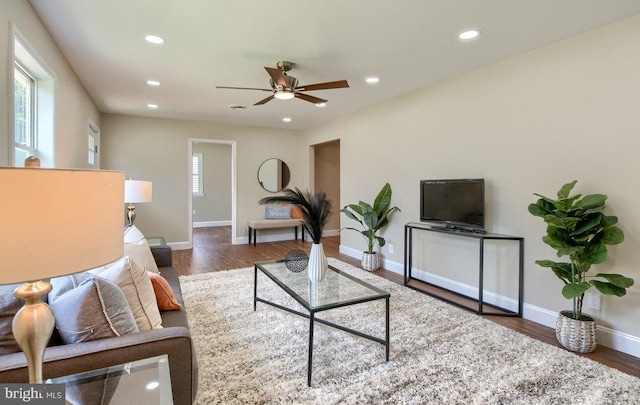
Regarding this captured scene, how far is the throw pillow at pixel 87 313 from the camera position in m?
1.26

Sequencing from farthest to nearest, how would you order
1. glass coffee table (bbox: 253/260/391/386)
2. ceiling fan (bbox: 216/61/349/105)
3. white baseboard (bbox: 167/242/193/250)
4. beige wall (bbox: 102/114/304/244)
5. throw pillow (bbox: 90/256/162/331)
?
white baseboard (bbox: 167/242/193/250) → beige wall (bbox: 102/114/304/244) → ceiling fan (bbox: 216/61/349/105) → glass coffee table (bbox: 253/260/391/386) → throw pillow (bbox: 90/256/162/331)

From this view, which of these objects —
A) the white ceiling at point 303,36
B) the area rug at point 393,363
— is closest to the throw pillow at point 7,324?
the area rug at point 393,363

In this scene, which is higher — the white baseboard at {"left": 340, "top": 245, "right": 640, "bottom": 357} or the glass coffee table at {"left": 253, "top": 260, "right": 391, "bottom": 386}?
the glass coffee table at {"left": 253, "top": 260, "right": 391, "bottom": 386}

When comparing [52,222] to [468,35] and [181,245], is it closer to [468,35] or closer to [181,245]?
[468,35]

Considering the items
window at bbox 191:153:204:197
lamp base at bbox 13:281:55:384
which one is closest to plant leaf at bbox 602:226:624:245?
lamp base at bbox 13:281:55:384

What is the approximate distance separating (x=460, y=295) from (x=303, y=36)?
3185 millimetres

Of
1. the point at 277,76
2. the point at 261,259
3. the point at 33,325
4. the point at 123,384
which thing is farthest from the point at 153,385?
the point at 261,259

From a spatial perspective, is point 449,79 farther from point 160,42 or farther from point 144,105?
point 144,105

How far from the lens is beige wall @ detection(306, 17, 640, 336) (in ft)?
7.82

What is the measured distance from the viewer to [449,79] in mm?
3689

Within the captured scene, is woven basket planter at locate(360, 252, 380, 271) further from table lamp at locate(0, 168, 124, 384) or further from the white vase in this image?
table lamp at locate(0, 168, 124, 384)

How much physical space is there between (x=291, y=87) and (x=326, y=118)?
9.20 ft

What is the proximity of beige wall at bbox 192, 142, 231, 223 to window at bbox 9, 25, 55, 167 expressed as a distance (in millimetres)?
6576

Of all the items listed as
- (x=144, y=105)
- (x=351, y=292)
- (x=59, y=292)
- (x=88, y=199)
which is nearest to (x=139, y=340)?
(x=59, y=292)
